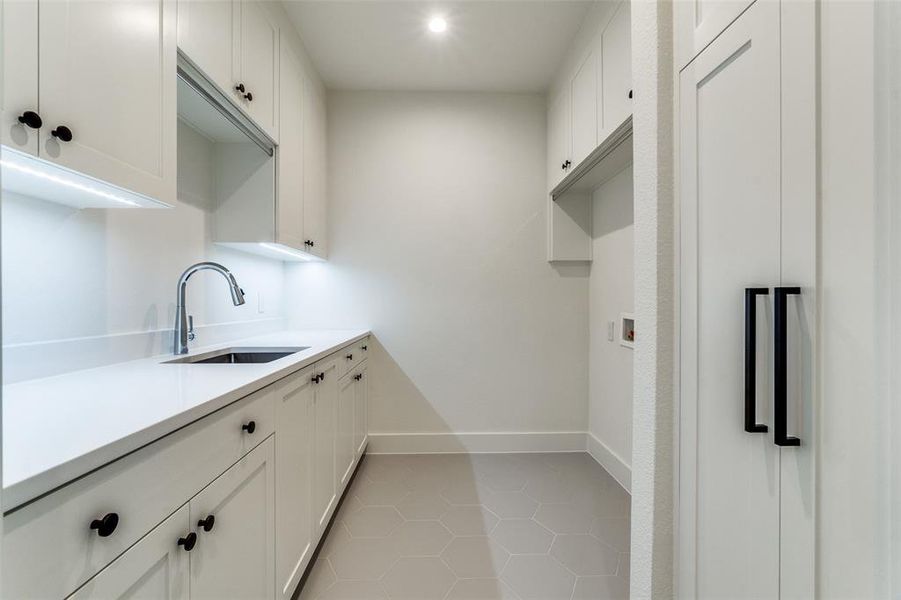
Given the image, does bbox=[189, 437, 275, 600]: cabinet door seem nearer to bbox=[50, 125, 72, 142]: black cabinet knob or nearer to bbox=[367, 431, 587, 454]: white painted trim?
bbox=[50, 125, 72, 142]: black cabinet knob

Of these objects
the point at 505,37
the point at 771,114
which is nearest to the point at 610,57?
the point at 505,37

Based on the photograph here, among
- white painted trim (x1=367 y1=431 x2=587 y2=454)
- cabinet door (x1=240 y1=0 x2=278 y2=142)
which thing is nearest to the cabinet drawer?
cabinet door (x1=240 y1=0 x2=278 y2=142)

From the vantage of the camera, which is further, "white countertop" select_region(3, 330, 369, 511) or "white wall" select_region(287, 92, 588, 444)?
"white wall" select_region(287, 92, 588, 444)

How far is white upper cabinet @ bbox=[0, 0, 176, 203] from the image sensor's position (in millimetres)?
771

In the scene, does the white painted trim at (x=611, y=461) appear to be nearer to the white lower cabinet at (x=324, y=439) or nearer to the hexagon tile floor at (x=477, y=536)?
the hexagon tile floor at (x=477, y=536)

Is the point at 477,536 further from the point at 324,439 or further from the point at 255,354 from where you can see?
the point at 255,354

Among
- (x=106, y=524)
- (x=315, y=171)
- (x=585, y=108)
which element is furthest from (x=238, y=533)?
(x=585, y=108)

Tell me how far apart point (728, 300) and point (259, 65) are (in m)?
1.97

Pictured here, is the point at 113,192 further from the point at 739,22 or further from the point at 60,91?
the point at 739,22

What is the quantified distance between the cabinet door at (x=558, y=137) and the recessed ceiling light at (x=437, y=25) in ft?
2.61

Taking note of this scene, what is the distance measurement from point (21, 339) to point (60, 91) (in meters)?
0.67

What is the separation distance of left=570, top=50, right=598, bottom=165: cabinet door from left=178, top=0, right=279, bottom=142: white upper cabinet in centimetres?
155

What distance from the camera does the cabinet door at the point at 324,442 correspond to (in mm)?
1533

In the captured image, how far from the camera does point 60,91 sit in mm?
837
